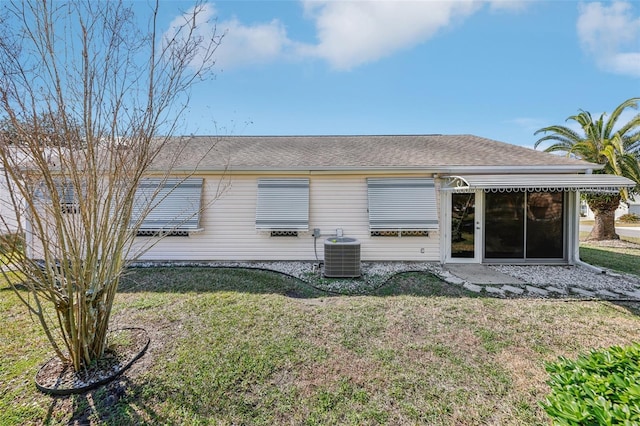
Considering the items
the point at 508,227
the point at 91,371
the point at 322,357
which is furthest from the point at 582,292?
the point at 91,371

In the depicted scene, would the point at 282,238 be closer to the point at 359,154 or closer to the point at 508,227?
the point at 359,154

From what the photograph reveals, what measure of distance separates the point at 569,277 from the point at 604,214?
11686mm

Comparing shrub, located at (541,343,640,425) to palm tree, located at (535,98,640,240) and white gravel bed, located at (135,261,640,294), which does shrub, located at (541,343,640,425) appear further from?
palm tree, located at (535,98,640,240)

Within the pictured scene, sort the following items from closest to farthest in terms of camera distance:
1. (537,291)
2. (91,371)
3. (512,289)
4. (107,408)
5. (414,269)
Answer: (107,408), (91,371), (537,291), (512,289), (414,269)

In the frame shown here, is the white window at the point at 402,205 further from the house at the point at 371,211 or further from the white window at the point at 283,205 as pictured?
the white window at the point at 283,205

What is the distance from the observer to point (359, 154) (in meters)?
11.3

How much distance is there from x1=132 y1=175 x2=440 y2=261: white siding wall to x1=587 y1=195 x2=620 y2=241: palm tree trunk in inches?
490

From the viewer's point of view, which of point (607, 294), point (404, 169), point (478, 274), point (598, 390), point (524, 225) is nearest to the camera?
point (598, 390)

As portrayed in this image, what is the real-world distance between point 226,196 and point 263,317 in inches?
230

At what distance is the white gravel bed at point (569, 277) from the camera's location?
753 centimetres

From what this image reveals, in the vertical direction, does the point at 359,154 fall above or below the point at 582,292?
above

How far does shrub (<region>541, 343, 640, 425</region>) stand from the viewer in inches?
69.3

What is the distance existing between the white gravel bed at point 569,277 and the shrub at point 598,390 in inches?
255

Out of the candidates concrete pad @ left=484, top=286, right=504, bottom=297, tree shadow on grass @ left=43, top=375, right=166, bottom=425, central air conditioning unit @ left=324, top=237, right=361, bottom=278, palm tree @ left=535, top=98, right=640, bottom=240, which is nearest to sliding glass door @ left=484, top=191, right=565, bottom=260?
concrete pad @ left=484, top=286, right=504, bottom=297
